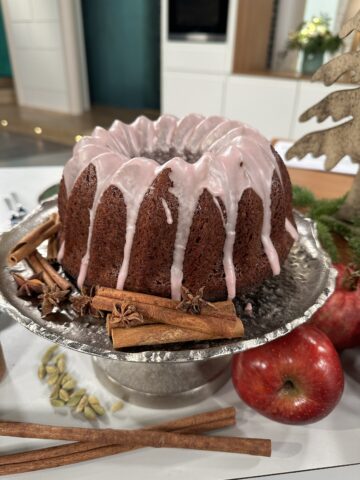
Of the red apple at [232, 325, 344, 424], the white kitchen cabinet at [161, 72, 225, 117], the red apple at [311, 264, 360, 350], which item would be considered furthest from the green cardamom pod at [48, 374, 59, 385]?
the white kitchen cabinet at [161, 72, 225, 117]

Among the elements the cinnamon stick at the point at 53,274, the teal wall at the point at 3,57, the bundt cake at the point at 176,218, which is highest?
the bundt cake at the point at 176,218

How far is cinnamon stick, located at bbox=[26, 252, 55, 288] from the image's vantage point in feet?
2.64

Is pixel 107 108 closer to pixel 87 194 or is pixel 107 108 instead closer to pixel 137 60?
pixel 137 60

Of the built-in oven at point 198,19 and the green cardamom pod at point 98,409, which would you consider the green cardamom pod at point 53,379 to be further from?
the built-in oven at point 198,19

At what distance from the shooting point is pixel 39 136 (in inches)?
161

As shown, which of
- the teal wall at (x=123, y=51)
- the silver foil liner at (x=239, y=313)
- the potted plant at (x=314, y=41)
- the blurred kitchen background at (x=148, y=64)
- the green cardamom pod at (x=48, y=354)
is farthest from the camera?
the teal wall at (x=123, y=51)

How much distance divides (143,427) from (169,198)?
0.46 m

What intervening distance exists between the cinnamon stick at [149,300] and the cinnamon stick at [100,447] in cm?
21

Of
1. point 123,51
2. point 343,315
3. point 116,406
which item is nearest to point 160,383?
point 116,406

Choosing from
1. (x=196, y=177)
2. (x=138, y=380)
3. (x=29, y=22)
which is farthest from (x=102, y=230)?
(x=29, y=22)

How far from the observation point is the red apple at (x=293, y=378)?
2.38 feet

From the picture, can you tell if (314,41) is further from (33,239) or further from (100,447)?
(100,447)

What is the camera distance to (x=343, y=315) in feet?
2.80

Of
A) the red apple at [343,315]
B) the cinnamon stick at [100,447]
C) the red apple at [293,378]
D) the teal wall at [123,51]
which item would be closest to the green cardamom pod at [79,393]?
the cinnamon stick at [100,447]
